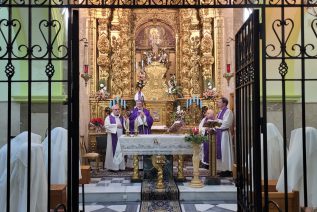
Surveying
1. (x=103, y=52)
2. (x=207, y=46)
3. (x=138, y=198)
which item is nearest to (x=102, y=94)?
(x=103, y=52)

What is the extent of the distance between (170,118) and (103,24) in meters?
3.99

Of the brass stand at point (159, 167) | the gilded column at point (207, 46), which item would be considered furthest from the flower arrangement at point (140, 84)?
the brass stand at point (159, 167)

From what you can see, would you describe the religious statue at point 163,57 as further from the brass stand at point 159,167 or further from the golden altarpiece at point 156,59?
the brass stand at point 159,167

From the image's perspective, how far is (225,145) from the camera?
10.9m

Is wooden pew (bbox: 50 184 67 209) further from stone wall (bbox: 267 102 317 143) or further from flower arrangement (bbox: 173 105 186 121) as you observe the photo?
flower arrangement (bbox: 173 105 186 121)

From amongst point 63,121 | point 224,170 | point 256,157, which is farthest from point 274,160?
point 224,170

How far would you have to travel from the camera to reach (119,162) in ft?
37.8

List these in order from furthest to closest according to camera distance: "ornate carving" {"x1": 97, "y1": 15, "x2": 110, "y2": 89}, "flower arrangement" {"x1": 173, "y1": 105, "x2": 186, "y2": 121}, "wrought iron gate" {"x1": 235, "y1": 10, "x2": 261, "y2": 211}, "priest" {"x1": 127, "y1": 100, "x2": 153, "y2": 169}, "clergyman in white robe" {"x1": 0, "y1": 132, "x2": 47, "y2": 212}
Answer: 1. "ornate carving" {"x1": 97, "y1": 15, "x2": 110, "y2": 89}
2. "flower arrangement" {"x1": 173, "y1": 105, "x2": 186, "y2": 121}
3. "priest" {"x1": 127, "y1": 100, "x2": 153, "y2": 169}
4. "clergyman in white robe" {"x1": 0, "y1": 132, "x2": 47, "y2": 212}
5. "wrought iron gate" {"x1": 235, "y1": 10, "x2": 261, "y2": 211}

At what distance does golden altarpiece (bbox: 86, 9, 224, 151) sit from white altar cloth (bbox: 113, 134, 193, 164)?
16.1ft

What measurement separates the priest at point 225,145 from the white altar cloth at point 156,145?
2138 mm

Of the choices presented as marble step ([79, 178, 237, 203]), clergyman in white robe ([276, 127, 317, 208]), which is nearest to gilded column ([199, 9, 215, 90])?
marble step ([79, 178, 237, 203])

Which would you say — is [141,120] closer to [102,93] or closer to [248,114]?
[102,93]

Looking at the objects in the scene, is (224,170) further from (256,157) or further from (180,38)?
(256,157)

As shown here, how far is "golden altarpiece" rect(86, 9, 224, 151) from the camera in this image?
14203 mm
